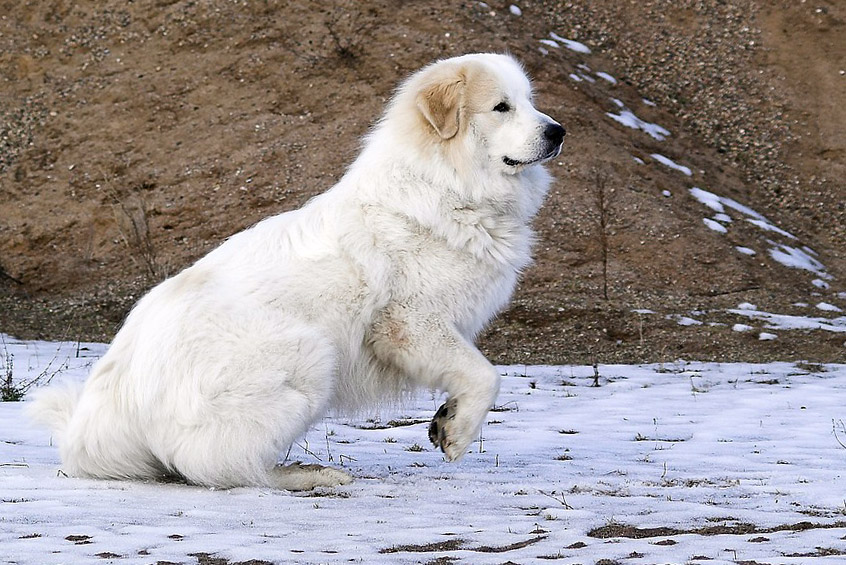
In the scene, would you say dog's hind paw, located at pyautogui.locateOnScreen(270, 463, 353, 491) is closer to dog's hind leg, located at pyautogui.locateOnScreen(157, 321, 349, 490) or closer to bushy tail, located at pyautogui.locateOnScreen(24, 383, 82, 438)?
dog's hind leg, located at pyautogui.locateOnScreen(157, 321, 349, 490)

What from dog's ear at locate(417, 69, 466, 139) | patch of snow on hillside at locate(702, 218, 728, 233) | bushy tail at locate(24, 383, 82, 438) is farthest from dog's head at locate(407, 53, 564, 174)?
patch of snow on hillside at locate(702, 218, 728, 233)

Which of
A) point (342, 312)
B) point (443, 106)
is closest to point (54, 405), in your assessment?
point (342, 312)

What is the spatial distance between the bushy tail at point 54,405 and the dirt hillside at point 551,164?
21.4 ft

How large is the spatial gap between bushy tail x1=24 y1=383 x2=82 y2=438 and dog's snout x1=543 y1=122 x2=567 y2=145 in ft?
9.00

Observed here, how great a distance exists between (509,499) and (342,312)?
3.89 ft

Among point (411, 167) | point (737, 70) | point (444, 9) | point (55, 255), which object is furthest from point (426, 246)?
point (737, 70)

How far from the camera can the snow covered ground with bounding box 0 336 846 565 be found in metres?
3.65

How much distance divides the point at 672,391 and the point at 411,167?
417cm

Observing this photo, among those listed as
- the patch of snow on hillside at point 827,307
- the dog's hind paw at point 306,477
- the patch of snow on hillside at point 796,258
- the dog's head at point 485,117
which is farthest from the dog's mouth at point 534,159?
the patch of snow on hillside at point 796,258

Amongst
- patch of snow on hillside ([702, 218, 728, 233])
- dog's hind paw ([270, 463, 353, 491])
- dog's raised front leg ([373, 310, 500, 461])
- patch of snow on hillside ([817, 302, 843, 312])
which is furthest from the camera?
patch of snow on hillside ([702, 218, 728, 233])

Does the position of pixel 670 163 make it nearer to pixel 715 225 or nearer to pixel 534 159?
pixel 715 225

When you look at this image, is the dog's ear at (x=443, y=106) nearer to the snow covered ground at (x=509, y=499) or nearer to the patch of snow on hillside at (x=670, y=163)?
the snow covered ground at (x=509, y=499)

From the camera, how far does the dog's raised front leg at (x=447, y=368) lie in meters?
5.10

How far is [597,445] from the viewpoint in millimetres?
6539
